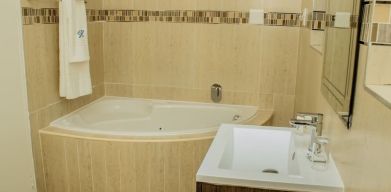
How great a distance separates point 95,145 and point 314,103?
141 centimetres

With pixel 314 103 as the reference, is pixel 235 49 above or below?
above

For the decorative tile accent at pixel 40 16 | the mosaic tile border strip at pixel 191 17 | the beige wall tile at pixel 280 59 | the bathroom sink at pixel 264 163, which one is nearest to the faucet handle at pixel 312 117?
the bathroom sink at pixel 264 163

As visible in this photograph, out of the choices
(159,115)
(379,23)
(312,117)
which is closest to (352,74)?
(379,23)

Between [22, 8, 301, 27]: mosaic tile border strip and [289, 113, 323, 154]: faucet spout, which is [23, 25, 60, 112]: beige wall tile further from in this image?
[289, 113, 323, 154]: faucet spout

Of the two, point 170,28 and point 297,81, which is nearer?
point 297,81

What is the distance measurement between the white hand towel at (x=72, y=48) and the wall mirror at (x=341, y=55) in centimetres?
174

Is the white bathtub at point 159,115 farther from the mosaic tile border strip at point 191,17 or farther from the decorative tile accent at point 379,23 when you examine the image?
the decorative tile accent at point 379,23

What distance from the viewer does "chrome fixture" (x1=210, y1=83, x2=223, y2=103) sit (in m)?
3.23

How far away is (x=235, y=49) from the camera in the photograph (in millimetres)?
3148

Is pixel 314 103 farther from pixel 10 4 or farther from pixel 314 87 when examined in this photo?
pixel 10 4

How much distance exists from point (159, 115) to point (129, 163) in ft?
3.07

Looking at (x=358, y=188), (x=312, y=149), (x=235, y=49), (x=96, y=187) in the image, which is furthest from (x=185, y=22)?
(x=358, y=188)

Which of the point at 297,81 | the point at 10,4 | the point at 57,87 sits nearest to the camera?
the point at 10,4

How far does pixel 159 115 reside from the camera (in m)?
3.27
